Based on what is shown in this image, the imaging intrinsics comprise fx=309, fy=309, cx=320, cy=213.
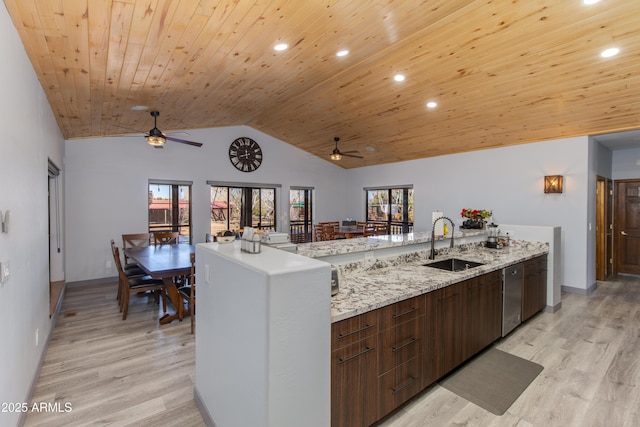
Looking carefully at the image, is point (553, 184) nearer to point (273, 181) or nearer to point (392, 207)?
point (392, 207)

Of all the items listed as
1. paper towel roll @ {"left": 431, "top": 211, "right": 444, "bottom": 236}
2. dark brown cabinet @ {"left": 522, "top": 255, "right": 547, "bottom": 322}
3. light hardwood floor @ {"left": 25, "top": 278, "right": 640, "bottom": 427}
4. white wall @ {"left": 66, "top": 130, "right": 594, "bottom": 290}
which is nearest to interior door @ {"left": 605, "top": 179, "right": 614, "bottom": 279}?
white wall @ {"left": 66, "top": 130, "right": 594, "bottom": 290}

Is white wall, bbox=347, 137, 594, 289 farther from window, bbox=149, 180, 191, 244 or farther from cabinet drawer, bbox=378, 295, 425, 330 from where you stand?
window, bbox=149, 180, 191, 244

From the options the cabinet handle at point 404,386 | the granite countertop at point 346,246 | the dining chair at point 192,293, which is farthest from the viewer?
the dining chair at point 192,293

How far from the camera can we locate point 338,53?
3316 mm

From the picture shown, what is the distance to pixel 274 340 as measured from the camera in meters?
1.41

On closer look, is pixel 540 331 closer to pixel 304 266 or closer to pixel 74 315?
pixel 304 266

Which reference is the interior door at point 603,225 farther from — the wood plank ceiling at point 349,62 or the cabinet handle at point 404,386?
the cabinet handle at point 404,386

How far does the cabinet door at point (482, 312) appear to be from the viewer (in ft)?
8.80

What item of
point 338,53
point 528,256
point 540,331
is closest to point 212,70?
point 338,53

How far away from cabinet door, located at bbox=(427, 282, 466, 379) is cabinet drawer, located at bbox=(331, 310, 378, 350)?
2.13ft

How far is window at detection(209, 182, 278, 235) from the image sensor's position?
7336 mm

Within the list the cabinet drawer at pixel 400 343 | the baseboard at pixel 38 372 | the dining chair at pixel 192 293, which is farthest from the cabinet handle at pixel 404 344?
the baseboard at pixel 38 372

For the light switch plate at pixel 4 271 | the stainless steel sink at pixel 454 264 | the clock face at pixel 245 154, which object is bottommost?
the stainless steel sink at pixel 454 264

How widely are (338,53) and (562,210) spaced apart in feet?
15.4
